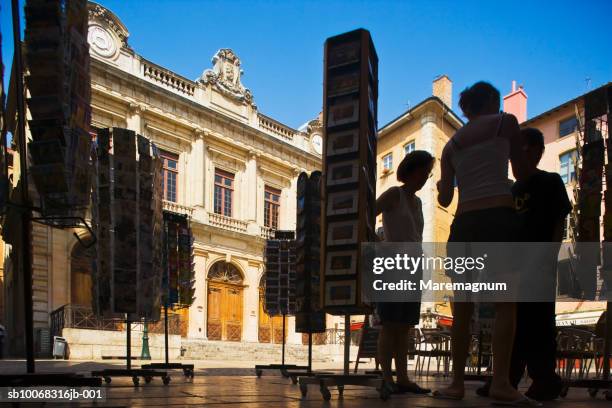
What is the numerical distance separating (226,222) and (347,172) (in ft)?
68.7

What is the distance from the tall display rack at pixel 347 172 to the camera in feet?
12.6

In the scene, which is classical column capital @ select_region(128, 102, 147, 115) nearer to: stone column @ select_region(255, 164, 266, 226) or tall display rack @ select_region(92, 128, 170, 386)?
stone column @ select_region(255, 164, 266, 226)

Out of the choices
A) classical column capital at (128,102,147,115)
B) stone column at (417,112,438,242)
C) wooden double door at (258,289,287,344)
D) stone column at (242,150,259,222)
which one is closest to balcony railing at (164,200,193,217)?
stone column at (242,150,259,222)

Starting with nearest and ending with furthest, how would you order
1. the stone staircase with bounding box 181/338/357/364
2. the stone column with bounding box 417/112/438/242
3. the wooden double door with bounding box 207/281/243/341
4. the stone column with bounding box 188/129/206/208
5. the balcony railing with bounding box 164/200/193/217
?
the stone staircase with bounding box 181/338/357/364, the balcony railing with bounding box 164/200/193/217, the wooden double door with bounding box 207/281/243/341, the stone column with bounding box 188/129/206/208, the stone column with bounding box 417/112/438/242

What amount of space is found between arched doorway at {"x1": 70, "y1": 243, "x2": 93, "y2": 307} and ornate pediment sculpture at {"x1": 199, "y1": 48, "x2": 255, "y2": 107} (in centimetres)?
959

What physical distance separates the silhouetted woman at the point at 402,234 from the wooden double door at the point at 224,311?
65.0 feet

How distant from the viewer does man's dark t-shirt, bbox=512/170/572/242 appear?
350cm

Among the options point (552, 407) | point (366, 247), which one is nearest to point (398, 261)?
point (366, 247)

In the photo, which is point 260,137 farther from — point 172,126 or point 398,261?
point 398,261

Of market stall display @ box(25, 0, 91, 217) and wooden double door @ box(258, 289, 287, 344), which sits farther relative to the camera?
wooden double door @ box(258, 289, 287, 344)

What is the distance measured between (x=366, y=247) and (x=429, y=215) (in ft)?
78.1

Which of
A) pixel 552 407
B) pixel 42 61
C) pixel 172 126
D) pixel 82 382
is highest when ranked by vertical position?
pixel 172 126

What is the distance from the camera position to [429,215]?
27047 millimetres

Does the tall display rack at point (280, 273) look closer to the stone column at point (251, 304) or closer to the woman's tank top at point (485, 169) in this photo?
the woman's tank top at point (485, 169)
